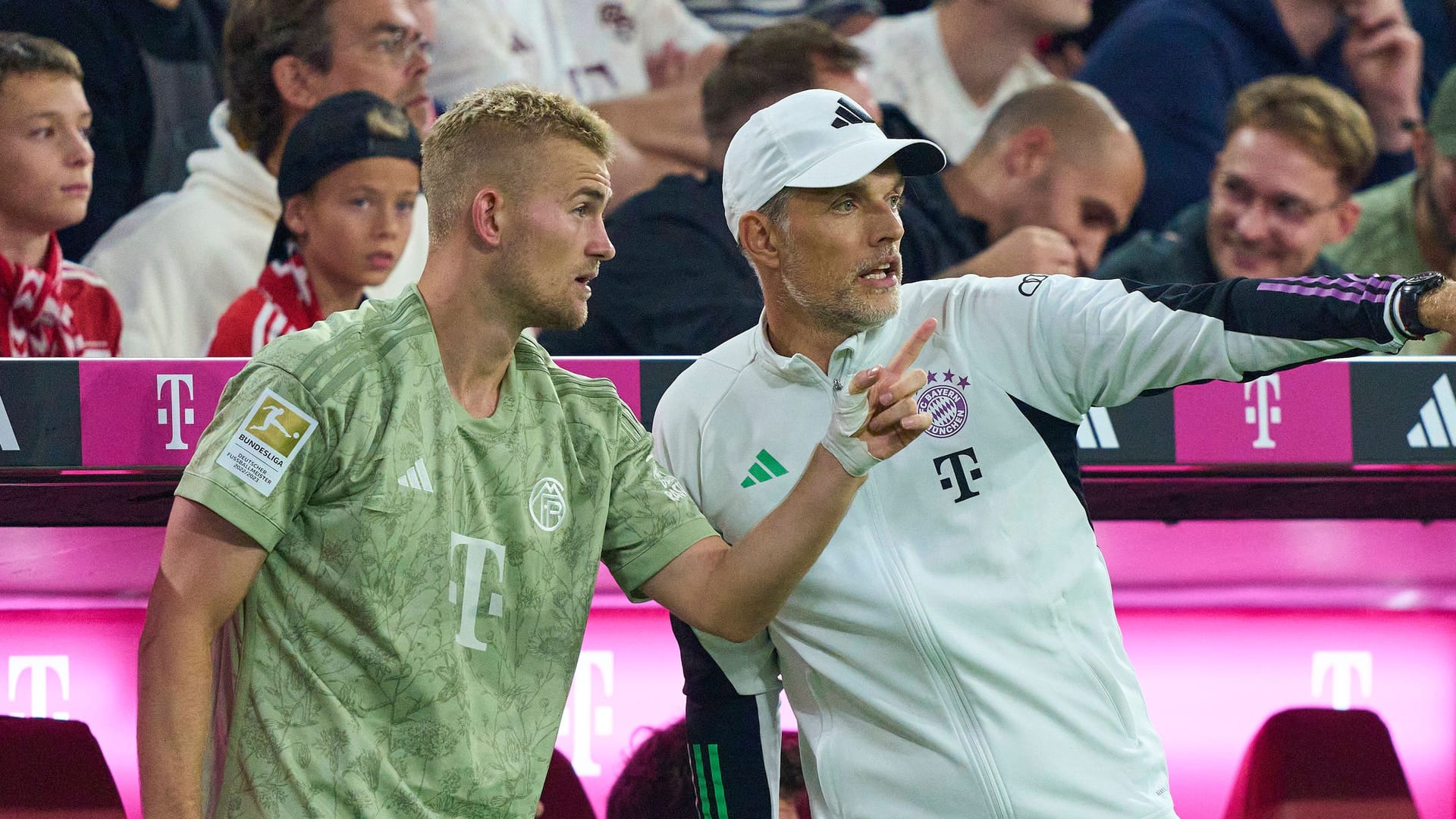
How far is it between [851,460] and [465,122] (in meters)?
0.55

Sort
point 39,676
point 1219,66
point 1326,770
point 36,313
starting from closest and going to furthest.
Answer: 1. point 1326,770
2. point 39,676
3. point 36,313
4. point 1219,66

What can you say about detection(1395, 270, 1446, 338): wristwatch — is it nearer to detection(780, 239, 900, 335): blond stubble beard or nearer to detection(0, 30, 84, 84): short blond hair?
detection(780, 239, 900, 335): blond stubble beard

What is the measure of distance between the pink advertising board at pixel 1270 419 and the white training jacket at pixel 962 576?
0.59 m

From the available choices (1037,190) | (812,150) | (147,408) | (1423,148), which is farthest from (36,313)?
(1423,148)

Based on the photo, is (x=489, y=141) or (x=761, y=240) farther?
(x=761, y=240)

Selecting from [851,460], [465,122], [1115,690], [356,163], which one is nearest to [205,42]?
[356,163]

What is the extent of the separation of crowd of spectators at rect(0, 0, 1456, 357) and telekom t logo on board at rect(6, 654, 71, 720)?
1.87ft

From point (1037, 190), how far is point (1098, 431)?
114 cm

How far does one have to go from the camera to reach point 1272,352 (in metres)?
1.46

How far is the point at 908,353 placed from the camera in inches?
55.7

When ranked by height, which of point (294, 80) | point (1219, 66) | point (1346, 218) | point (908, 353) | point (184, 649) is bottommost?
point (184, 649)

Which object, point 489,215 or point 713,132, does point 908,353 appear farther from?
point 713,132

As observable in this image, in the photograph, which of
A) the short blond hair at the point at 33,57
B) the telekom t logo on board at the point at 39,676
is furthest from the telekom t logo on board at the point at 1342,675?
the short blond hair at the point at 33,57

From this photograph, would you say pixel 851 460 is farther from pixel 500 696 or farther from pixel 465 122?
pixel 465 122
